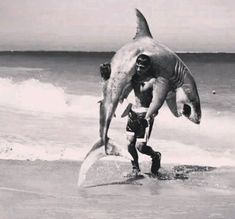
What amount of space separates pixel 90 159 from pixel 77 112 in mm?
196

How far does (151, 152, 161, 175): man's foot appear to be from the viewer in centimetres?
209

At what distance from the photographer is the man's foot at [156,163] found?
209 centimetres

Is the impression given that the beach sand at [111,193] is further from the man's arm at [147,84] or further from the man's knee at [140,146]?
the man's arm at [147,84]

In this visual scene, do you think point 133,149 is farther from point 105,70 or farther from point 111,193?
point 105,70

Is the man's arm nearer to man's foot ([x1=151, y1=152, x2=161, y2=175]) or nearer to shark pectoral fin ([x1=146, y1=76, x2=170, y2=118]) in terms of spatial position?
shark pectoral fin ([x1=146, y1=76, x2=170, y2=118])

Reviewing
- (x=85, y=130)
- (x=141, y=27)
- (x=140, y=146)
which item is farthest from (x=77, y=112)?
(x=141, y=27)

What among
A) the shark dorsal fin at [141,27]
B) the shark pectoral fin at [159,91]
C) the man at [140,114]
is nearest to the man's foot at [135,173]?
the man at [140,114]

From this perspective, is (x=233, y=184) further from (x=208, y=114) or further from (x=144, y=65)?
(x=144, y=65)

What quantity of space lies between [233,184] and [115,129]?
0.50 m

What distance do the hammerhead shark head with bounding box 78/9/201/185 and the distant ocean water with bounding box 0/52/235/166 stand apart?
1.1 inches

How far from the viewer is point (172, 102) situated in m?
2.09

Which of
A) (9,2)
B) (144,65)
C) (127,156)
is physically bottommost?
(127,156)

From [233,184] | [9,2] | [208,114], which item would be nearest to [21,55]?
[9,2]

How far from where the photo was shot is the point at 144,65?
2.06 m
